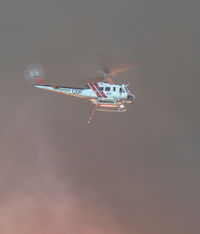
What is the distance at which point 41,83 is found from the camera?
75.3 ft

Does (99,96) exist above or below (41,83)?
below

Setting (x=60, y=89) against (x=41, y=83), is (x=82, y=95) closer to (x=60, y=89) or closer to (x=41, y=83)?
(x=60, y=89)

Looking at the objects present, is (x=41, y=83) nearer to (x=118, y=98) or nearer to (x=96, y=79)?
(x=96, y=79)

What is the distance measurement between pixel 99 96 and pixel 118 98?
1214 mm

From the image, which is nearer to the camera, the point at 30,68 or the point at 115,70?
the point at 115,70

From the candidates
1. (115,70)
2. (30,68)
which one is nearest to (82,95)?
(115,70)

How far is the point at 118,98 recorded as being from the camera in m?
21.9

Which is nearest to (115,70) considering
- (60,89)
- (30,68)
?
(60,89)

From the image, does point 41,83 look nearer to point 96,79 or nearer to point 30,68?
point 30,68

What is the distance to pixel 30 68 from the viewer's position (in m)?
23.1

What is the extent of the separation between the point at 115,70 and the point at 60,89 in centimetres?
384

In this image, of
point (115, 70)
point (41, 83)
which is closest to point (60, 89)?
point (41, 83)

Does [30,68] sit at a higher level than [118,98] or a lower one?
higher

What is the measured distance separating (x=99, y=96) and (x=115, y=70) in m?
1.92
